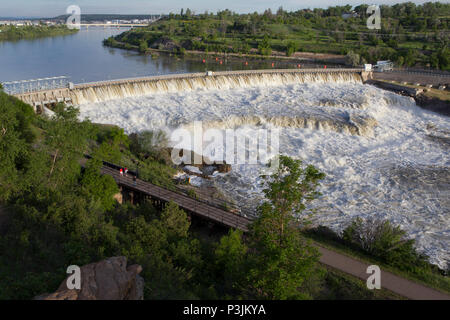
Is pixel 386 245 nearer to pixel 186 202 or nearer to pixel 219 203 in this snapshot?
pixel 219 203

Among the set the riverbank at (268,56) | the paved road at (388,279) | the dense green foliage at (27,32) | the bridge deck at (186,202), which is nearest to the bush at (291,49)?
the riverbank at (268,56)

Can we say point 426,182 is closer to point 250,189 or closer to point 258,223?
point 250,189

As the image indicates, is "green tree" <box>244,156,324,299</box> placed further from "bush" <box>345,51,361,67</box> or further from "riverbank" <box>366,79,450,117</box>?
"bush" <box>345,51,361,67</box>

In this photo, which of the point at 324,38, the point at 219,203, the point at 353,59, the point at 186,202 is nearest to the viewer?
the point at 186,202

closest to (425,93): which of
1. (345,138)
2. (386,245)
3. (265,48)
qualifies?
(345,138)

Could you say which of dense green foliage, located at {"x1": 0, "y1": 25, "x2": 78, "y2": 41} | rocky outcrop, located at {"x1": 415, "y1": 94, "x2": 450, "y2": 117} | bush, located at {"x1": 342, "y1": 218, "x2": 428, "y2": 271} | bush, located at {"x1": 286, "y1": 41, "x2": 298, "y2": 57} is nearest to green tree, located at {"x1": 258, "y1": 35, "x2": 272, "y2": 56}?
Result: bush, located at {"x1": 286, "y1": 41, "x2": 298, "y2": 57}

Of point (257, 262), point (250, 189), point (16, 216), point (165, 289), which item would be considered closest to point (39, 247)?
point (16, 216)

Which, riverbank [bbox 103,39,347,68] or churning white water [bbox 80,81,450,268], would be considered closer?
churning white water [bbox 80,81,450,268]
